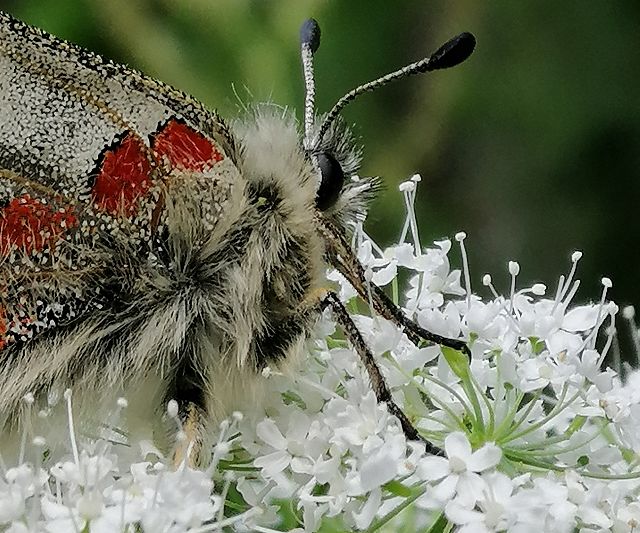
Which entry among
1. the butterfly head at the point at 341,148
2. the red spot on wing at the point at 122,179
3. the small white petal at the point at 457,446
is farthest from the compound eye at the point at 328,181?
the small white petal at the point at 457,446

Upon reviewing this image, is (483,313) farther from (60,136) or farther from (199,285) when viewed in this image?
(60,136)

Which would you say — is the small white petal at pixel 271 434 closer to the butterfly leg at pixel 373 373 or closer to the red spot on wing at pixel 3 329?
the butterfly leg at pixel 373 373

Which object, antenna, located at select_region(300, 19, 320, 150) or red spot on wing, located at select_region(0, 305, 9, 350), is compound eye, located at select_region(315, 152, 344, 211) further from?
red spot on wing, located at select_region(0, 305, 9, 350)

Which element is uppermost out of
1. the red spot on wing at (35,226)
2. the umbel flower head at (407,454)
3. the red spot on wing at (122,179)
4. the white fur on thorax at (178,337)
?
the red spot on wing at (122,179)

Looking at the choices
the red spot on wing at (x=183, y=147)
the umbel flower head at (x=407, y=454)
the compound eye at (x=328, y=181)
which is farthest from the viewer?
the compound eye at (x=328, y=181)

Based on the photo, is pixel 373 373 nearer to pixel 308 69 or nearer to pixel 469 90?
pixel 308 69

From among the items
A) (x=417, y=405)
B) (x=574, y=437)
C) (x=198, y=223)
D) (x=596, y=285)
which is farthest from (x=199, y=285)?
(x=596, y=285)
